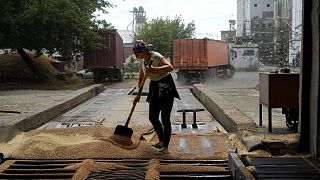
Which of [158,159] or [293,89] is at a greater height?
[293,89]

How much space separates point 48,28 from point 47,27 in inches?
3.0

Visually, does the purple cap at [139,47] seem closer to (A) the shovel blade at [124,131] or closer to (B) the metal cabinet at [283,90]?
(A) the shovel blade at [124,131]

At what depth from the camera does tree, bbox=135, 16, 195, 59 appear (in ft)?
184

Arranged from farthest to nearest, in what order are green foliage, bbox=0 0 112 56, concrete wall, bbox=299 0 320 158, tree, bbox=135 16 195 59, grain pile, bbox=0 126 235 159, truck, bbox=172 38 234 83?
tree, bbox=135 16 195 59
truck, bbox=172 38 234 83
green foliage, bbox=0 0 112 56
grain pile, bbox=0 126 235 159
concrete wall, bbox=299 0 320 158

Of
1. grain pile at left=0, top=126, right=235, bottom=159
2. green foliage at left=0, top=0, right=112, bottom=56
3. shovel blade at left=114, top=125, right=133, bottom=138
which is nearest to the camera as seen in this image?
grain pile at left=0, top=126, right=235, bottom=159

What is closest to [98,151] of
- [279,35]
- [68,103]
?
[68,103]

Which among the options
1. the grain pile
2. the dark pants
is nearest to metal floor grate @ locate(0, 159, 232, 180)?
the grain pile

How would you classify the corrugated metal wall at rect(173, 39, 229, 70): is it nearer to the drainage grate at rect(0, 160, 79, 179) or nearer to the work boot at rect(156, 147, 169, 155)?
the work boot at rect(156, 147, 169, 155)

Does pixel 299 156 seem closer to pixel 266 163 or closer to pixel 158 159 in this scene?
pixel 266 163

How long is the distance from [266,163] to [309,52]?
1.67 m

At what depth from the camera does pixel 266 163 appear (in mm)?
5668

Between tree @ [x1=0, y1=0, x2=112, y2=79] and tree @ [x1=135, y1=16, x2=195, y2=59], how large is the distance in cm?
2502

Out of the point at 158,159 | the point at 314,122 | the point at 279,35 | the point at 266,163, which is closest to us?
the point at 266,163

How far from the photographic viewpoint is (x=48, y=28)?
1018 inches
